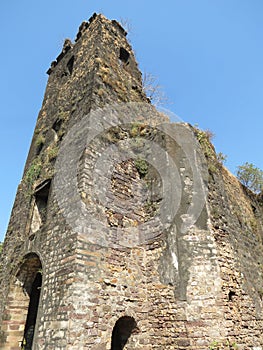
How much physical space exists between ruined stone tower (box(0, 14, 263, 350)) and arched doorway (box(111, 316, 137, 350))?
0.03m

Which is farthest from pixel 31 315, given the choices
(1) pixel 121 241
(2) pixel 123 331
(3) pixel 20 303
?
(1) pixel 121 241

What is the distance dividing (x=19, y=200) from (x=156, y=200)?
531 centimetres

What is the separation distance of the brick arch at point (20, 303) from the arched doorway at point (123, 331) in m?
2.52

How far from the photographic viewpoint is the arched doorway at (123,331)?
Answer: 6.53 meters

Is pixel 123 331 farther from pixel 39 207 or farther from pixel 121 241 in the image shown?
pixel 39 207

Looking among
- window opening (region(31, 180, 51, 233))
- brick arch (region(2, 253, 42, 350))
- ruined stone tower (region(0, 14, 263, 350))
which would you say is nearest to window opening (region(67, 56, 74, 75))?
ruined stone tower (region(0, 14, 263, 350))

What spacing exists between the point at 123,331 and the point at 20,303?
11.3 feet

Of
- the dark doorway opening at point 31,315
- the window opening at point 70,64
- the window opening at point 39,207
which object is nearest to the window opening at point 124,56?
the window opening at point 70,64

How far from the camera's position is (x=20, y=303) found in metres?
8.16

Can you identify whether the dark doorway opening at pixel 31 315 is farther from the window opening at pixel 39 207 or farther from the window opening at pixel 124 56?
the window opening at pixel 124 56

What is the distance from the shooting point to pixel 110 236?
6.87 m

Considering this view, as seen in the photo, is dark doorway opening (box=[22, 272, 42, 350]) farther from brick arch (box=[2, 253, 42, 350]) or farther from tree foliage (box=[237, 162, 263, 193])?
tree foliage (box=[237, 162, 263, 193])

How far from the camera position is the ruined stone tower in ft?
19.2

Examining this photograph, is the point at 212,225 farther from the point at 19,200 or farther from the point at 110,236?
the point at 19,200
